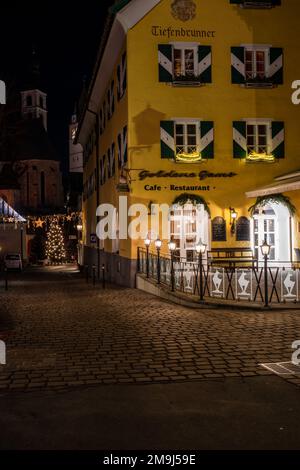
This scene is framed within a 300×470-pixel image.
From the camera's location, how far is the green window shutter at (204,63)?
66.4 feet

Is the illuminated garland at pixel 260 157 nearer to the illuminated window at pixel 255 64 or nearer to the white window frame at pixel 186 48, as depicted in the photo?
the illuminated window at pixel 255 64

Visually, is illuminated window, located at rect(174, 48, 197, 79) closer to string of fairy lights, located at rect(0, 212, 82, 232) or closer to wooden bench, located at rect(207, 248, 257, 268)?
wooden bench, located at rect(207, 248, 257, 268)

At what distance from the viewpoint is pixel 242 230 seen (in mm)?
20609

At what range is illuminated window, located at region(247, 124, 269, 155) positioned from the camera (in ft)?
68.6

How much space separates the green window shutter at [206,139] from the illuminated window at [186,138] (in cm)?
15

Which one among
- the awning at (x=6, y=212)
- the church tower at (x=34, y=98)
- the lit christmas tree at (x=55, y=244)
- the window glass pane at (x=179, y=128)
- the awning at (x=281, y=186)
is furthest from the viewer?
the church tower at (x=34, y=98)

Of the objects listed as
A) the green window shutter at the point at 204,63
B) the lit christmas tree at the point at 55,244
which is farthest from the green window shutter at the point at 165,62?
the lit christmas tree at the point at 55,244

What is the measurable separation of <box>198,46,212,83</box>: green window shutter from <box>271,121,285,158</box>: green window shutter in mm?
2902

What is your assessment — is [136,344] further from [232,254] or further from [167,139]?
[167,139]

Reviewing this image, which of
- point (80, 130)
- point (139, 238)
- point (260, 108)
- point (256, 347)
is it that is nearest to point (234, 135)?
point (260, 108)

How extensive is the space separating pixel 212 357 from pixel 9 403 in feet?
10.0

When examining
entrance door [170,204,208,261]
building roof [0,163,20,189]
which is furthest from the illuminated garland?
building roof [0,163,20,189]

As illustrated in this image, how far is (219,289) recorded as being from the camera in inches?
543

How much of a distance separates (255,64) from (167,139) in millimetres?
4332
